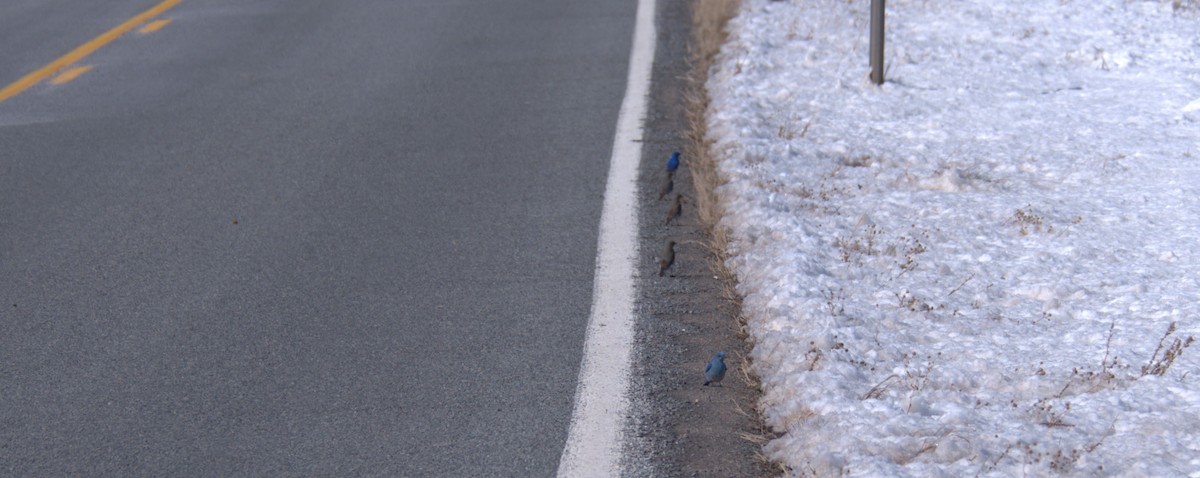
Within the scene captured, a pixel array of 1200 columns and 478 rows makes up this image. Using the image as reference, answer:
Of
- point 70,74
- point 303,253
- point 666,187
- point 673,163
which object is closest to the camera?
point 303,253

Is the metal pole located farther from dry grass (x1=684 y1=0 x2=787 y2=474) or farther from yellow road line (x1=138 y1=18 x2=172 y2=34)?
yellow road line (x1=138 y1=18 x2=172 y2=34)

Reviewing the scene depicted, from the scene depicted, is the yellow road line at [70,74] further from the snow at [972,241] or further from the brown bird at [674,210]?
the brown bird at [674,210]

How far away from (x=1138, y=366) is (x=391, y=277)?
295cm

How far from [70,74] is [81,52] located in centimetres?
87

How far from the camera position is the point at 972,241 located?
5.12 m

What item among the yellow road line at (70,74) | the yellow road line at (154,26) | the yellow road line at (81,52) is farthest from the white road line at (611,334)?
the yellow road line at (154,26)

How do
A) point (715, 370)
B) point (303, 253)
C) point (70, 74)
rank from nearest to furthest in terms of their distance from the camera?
point (715, 370)
point (303, 253)
point (70, 74)

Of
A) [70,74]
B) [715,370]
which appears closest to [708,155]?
[715,370]

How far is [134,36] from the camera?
10586mm

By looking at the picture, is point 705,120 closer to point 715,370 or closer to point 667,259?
point 667,259

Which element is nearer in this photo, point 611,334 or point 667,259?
point 611,334

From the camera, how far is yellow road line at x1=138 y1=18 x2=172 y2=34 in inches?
426

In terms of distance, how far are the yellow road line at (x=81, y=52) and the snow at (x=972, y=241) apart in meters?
5.17

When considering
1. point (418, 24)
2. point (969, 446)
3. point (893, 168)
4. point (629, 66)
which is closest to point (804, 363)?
point (969, 446)
